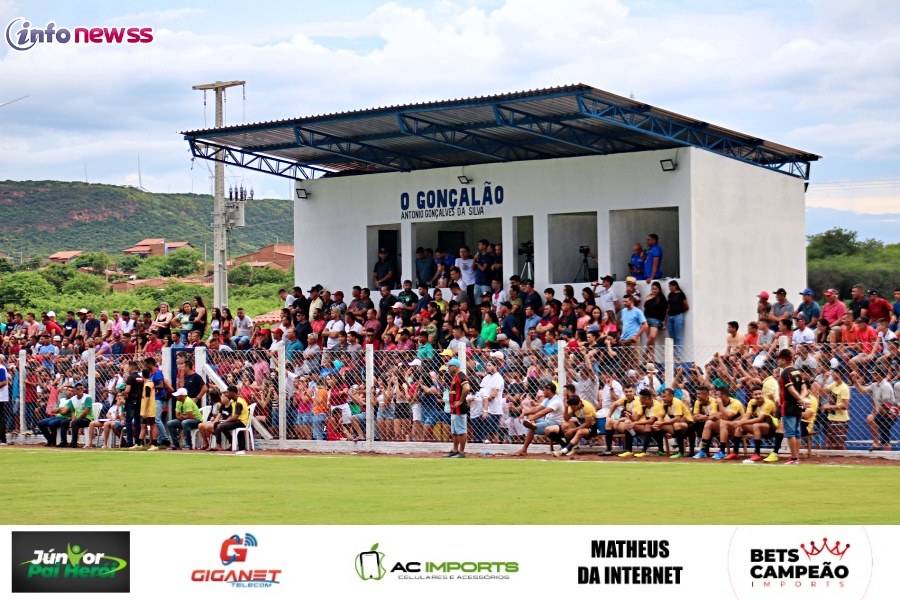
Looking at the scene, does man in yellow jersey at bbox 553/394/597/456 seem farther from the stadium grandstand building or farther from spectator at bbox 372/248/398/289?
spectator at bbox 372/248/398/289

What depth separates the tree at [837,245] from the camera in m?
77.8

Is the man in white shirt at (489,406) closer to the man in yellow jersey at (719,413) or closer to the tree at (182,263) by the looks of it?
the man in yellow jersey at (719,413)

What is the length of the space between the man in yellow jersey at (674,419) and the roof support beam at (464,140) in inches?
365

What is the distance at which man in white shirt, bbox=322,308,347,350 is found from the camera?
969 inches

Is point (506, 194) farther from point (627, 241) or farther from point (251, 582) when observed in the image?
point (251, 582)

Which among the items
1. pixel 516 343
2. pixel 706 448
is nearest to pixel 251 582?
pixel 706 448

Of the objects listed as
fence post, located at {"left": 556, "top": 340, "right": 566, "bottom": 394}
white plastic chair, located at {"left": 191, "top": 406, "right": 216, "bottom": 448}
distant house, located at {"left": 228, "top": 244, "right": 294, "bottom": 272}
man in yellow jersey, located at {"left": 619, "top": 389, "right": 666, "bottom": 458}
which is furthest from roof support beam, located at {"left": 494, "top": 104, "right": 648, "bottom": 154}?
distant house, located at {"left": 228, "top": 244, "right": 294, "bottom": 272}

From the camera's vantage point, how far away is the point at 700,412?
18484 millimetres

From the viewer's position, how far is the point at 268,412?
915 inches

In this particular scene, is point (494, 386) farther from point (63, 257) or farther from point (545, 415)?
point (63, 257)

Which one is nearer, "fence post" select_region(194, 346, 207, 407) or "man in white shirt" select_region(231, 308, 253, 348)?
"fence post" select_region(194, 346, 207, 407)

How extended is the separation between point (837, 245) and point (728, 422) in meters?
63.8

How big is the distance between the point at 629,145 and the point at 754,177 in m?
2.87

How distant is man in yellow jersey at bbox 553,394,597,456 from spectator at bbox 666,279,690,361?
13.9 ft
